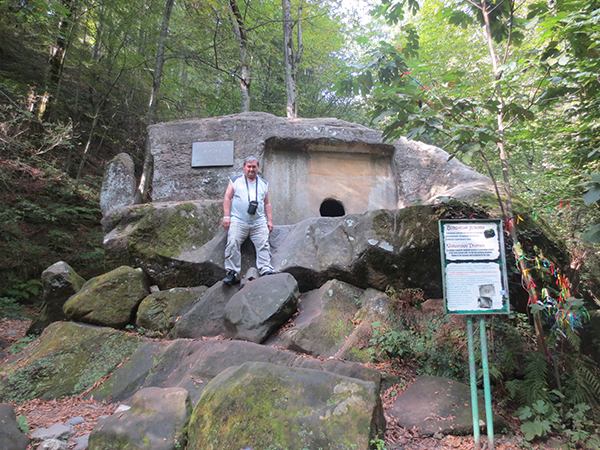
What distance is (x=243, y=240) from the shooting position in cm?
495

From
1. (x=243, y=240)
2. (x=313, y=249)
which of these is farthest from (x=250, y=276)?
(x=313, y=249)

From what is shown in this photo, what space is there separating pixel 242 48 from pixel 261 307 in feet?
26.4

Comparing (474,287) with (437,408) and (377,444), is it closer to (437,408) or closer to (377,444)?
(437,408)

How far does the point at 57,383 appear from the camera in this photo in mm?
3730

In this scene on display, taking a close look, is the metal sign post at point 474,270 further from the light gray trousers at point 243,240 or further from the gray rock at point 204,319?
the gray rock at point 204,319

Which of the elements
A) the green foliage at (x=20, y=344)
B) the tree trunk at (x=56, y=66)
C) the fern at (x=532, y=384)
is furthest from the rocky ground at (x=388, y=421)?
the tree trunk at (x=56, y=66)

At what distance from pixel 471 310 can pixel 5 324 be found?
6734mm

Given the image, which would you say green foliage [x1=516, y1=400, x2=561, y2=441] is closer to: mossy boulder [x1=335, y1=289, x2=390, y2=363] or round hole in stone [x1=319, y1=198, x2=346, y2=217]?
mossy boulder [x1=335, y1=289, x2=390, y2=363]

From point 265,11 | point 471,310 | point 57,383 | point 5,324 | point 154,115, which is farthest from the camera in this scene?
point 265,11

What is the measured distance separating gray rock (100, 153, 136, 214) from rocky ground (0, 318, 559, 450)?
3.51 metres

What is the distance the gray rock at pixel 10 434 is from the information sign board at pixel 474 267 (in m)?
3.15

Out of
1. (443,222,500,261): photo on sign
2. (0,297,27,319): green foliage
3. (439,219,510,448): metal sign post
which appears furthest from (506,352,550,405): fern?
(0,297,27,319): green foliage

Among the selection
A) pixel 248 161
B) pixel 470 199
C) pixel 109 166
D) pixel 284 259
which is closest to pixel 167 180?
pixel 109 166

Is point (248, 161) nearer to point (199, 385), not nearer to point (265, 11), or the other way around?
point (199, 385)
